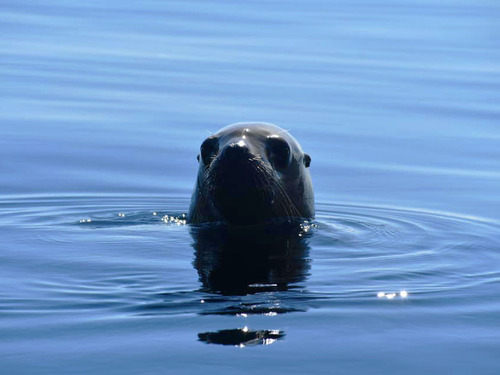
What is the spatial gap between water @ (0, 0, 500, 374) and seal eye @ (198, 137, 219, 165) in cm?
56

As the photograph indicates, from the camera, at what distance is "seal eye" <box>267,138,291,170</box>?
9.96 m

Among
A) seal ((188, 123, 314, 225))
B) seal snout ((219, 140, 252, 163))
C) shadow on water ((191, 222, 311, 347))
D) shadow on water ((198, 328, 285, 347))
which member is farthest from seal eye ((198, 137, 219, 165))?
shadow on water ((198, 328, 285, 347))

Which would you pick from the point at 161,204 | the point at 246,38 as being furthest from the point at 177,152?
the point at 246,38

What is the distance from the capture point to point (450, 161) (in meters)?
14.3

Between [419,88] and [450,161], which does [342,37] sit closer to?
[419,88]

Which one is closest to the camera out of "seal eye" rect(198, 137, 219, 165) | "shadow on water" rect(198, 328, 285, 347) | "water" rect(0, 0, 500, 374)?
"shadow on water" rect(198, 328, 285, 347)

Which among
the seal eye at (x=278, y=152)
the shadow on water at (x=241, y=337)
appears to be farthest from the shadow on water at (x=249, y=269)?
the seal eye at (x=278, y=152)

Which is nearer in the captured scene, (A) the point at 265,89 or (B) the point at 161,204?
(B) the point at 161,204

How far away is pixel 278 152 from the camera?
32.9ft

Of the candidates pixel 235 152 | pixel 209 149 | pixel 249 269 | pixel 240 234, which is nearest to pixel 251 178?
pixel 235 152

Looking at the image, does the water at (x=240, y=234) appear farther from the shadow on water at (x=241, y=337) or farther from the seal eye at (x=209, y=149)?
the seal eye at (x=209, y=149)

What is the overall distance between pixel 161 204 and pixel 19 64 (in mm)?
9870

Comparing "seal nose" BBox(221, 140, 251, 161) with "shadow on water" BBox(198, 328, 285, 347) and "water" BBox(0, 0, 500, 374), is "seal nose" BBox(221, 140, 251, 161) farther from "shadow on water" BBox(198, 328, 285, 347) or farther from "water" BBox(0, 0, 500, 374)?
"shadow on water" BBox(198, 328, 285, 347)

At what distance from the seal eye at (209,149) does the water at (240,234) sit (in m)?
0.56
